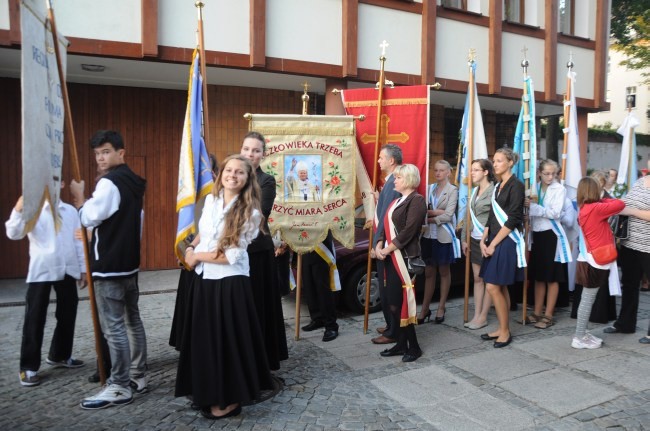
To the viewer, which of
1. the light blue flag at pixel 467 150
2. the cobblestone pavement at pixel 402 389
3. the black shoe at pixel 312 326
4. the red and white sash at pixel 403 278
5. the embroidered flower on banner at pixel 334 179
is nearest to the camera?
the cobblestone pavement at pixel 402 389

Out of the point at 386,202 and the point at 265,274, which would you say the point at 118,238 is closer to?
the point at 265,274

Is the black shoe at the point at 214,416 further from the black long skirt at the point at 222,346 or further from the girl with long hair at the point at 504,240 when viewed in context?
the girl with long hair at the point at 504,240

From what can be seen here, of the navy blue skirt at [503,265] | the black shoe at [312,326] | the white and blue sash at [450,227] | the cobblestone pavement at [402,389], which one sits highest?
the white and blue sash at [450,227]

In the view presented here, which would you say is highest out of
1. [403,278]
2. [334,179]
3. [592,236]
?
[334,179]

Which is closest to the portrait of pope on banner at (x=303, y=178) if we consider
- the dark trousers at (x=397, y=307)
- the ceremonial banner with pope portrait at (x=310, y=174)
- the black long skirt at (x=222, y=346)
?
the ceremonial banner with pope portrait at (x=310, y=174)

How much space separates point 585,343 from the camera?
5312 millimetres

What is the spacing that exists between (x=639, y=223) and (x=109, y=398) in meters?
5.10

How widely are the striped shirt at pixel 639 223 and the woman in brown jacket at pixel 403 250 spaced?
7.35 ft

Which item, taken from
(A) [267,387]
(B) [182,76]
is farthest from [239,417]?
(B) [182,76]

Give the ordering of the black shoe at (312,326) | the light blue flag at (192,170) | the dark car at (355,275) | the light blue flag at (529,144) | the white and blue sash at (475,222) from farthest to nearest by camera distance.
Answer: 1. the dark car at (355,275)
2. the light blue flag at (529,144)
3. the black shoe at (312,326)
4. the white and blue sash at (475,222)
5. the light blue flag at (192,170)

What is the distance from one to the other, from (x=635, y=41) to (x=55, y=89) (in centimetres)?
1758

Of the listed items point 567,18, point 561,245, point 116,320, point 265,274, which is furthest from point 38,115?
point 567,18

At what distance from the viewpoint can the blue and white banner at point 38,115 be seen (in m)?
3.25

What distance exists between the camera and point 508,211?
532cm
